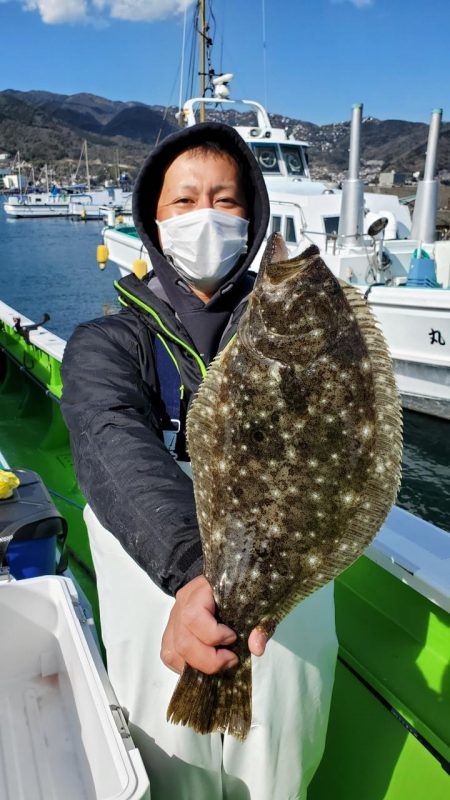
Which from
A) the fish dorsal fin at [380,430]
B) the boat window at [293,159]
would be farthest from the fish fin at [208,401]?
the boat window at [293,159]

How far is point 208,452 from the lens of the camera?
1.39 meters

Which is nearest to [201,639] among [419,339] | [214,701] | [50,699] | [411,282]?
[214,701]

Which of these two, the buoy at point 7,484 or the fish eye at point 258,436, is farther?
the buoy at point 7,484

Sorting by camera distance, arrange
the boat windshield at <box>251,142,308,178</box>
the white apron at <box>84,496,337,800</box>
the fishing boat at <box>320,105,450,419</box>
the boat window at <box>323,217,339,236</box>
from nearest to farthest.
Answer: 1. the white apron at <box>84,496,337,800</box>
2. the fishing boat at <box>320,105,450,419</box>
3. the boat window at <box>323,217,339,236</box>
4. the boat windshield at <box>251,142,308,178</box>

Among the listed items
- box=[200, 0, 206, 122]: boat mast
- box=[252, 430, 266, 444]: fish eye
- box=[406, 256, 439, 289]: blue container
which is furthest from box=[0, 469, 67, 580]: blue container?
box=[200, 0, 206, 122]: boat mast

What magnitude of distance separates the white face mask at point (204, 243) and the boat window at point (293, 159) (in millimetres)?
15304

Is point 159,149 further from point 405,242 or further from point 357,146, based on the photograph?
point 405,242

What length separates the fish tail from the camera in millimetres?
1366

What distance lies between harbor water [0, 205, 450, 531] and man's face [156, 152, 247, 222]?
271 inches

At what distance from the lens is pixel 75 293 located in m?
27.3

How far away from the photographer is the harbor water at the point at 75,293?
28.8ft

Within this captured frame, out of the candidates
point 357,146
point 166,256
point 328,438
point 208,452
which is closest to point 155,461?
point 208,452

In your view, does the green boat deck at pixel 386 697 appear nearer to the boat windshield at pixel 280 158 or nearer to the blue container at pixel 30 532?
the blue container at pixel 30 532

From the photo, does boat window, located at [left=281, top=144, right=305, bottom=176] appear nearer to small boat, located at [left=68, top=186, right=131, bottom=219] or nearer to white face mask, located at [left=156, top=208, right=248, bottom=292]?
white face mask, located at [left=156, top=208, right=248, bottom=292]
